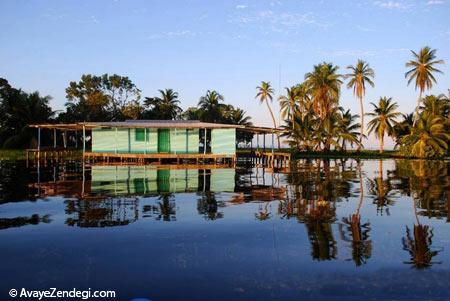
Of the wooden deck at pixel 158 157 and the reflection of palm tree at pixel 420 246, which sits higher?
the wooden deck at pixel 158 157

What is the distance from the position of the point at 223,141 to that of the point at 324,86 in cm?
2398

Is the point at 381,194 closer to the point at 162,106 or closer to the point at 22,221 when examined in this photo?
the point at 22,221

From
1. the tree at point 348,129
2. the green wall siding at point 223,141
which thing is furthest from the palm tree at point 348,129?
the green wall siding at point 223,141

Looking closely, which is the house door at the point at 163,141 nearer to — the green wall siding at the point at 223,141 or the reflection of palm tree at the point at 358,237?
the green wall siding at the point at 223,141

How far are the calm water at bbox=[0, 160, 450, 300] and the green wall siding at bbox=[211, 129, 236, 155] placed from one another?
16.4 metres

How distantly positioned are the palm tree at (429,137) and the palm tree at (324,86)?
10.7 meters

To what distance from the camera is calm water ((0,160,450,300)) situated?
5.80m

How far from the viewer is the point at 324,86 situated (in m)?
49.9

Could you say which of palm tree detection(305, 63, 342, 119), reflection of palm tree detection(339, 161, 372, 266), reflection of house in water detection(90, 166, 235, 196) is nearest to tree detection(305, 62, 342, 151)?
palm tree detection(305, 63, 342, 119)

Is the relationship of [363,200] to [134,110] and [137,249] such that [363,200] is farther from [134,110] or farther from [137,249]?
[134,110]

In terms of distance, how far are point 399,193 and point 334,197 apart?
3.67 meters

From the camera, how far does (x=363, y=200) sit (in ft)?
45.8

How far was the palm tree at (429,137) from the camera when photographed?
42.3 meters

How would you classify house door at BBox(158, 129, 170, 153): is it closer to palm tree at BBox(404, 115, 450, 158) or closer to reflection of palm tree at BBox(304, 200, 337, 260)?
reflection of palm tree at BBox(304, 200, 337, 260)
